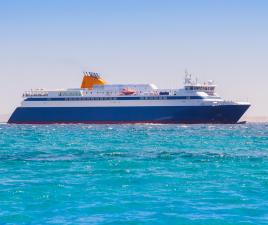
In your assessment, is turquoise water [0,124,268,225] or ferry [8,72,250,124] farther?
ferry [8,72,250,124]

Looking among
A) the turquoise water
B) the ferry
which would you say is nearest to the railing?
the ferry

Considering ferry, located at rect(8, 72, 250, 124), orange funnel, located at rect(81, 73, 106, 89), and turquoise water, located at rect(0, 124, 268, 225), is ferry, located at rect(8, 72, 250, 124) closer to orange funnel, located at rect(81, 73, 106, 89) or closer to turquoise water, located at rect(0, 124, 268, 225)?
orange funnel, located at rect(81, 73, 106, 89)

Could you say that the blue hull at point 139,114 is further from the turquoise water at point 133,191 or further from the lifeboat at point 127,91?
the turquoise water at point 133,191

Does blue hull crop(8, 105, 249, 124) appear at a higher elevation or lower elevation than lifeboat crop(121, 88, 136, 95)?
lower

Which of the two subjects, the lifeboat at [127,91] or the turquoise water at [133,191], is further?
the lifeboat at [127,91]

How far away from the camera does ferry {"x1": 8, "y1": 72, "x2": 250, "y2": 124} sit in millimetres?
99688

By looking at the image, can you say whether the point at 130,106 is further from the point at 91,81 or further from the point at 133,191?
the point at 133,191

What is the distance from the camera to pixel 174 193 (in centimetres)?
1734

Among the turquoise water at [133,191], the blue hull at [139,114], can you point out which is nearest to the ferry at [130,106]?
the blue hull at [139,114]

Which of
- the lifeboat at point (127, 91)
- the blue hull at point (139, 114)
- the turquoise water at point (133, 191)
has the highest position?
the lifeboat at point (127, 91)

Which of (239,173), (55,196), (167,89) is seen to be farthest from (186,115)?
(55,196)

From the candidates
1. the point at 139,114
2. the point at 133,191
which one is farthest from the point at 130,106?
the point at 133,191

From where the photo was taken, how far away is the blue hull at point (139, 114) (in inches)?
3915

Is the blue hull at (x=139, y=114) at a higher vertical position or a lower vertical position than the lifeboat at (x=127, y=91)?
lower
